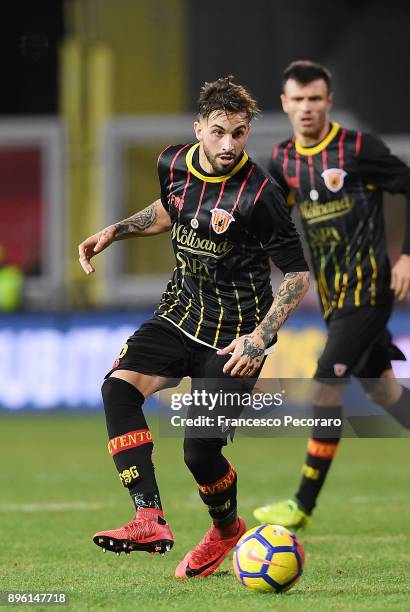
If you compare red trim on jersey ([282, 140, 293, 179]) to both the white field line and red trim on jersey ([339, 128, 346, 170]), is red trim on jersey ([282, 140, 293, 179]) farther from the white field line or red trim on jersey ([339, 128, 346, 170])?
the white field line

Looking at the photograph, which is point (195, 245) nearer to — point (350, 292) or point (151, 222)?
point (151, 222)

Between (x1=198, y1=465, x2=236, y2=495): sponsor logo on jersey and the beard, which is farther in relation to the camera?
(x1=198, y1=465, x2=236, y2=495): sponsor logo on jersey

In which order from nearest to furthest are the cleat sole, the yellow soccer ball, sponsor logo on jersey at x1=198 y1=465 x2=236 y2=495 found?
the cleat sole → the yellow soccer ball → sponsor logo on jersey at x1=198 y1=465 x2=236 y2=495

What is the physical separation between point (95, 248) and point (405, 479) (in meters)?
4.61

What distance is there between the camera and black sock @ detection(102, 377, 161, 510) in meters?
5.54

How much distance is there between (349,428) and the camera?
838 cm

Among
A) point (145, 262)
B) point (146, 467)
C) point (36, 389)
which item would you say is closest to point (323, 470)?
point (146, 467)

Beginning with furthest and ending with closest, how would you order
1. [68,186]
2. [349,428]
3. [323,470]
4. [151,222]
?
[68,186], [349,428], [323,470], [151,222]

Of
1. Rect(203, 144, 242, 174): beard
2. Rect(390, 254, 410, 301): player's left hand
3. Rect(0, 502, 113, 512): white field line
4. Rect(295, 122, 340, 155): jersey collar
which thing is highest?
Rect(203, 144, 242, 174): beard

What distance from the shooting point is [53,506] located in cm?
842

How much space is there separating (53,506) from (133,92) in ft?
38.8

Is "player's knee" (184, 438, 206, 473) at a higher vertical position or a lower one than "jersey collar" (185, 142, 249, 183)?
lower

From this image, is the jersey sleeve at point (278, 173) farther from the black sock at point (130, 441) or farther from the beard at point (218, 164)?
the black sock at point (130, 441)

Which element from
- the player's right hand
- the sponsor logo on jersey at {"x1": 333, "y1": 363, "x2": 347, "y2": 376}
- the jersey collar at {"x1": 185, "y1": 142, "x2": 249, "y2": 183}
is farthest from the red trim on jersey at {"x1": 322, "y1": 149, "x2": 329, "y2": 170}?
the player's right hand
